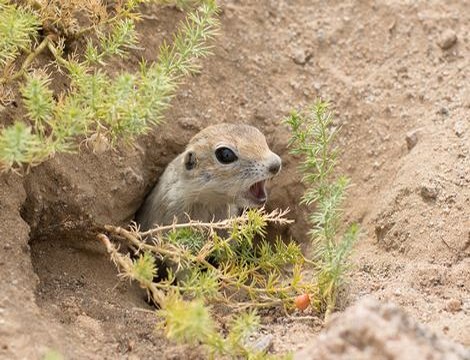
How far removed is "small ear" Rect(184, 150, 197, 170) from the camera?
17.0 ft

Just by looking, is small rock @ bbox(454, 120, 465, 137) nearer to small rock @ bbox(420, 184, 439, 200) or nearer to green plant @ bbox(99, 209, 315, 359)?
small rock @ bbox(420, 184, 439, 200)

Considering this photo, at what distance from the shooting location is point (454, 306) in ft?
12.4

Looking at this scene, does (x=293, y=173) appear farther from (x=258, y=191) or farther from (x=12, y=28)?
(x=12, y=28)

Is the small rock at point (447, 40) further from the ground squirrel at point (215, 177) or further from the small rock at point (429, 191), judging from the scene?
the ground squirrel at point (215, 177)

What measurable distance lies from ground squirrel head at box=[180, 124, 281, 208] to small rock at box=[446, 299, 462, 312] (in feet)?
4.92

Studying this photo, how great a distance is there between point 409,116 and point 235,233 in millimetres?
1972

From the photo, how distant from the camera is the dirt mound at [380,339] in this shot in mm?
2482

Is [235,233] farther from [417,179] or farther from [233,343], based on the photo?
[417,179]

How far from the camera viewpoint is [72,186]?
4.58 m

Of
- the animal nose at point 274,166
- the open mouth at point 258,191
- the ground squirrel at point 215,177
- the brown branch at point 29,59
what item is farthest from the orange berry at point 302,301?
the brown branch at point 29,59

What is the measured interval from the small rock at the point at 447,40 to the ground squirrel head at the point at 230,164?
144 centimetres

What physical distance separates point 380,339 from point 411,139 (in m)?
2.67

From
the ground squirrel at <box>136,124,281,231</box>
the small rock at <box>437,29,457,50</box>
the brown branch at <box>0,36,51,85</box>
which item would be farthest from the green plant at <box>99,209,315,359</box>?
the small rock at <box>437,29,457,50</box>

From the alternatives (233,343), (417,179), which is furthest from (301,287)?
(417,179)
